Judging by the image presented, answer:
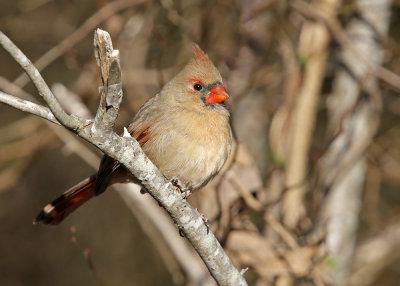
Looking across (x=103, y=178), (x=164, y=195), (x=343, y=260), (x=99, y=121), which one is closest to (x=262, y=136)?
(x=343, y=260)

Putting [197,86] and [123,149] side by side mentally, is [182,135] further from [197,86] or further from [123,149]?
[123,149]

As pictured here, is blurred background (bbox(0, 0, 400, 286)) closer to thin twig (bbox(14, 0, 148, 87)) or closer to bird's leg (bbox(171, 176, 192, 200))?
thin twig (bbox(14, 0, 148, 87))

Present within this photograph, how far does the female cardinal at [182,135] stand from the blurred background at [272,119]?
0.97 ft

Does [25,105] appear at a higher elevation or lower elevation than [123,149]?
higher

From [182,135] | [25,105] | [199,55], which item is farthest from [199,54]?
[25,105]

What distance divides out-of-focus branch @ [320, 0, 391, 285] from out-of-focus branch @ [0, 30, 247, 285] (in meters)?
1.61

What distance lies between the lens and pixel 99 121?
208cm

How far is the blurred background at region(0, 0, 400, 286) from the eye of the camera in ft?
12.3

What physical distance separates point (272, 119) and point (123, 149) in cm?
214

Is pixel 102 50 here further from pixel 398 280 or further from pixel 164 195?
pixel 398 280

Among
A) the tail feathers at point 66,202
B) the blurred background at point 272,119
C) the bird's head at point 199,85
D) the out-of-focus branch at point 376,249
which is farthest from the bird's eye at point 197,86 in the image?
the out-of-focus branch at point 376,249

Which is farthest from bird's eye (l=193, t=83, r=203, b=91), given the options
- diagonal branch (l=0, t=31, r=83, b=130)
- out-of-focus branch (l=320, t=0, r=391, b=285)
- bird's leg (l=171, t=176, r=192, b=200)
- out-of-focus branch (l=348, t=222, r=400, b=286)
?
out-of-focus branch (l=348, t=222, r=400, b=286)

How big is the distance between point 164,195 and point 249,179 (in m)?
1.55

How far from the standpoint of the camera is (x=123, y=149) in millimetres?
2205
